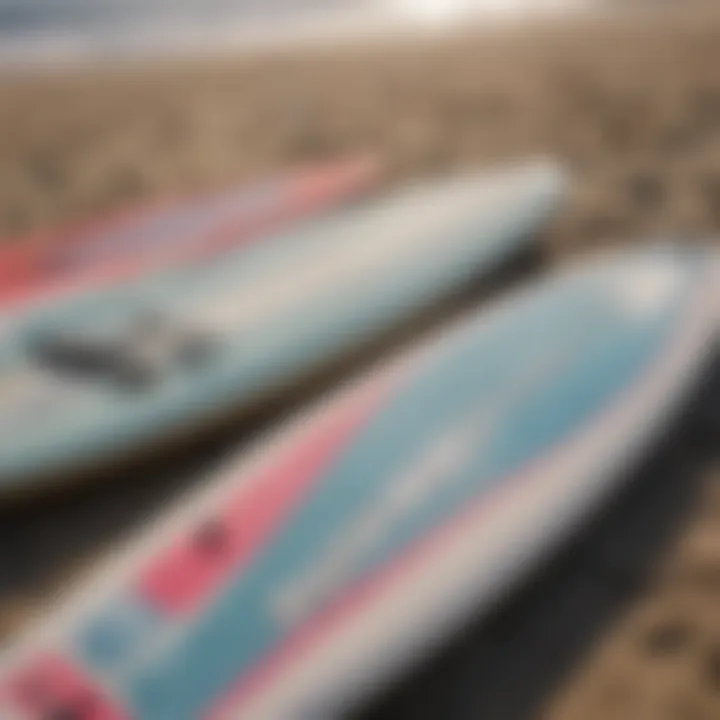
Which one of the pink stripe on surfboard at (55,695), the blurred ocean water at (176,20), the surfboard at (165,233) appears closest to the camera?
the pink stripe on surfboard at (55,695)

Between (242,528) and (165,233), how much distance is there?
0.31 m

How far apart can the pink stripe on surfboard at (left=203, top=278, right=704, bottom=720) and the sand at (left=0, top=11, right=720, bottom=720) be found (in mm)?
43

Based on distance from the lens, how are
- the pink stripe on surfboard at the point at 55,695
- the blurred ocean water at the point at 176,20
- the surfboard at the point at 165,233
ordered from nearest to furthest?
1. the pink stripe on surfboard at the point at 55,695
2. the surfboard at the point at 165,233
3. the blurred ocean water at the point at 176,20

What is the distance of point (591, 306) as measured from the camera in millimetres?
781

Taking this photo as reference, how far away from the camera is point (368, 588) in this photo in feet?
1.98

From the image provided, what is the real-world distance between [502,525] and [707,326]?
0.65 feet

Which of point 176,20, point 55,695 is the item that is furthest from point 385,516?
point 176,20

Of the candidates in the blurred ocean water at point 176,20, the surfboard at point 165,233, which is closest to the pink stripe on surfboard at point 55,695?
the surfboard at point 165,233

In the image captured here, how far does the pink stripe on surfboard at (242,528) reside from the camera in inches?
24.3

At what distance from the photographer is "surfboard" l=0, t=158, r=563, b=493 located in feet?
2.39

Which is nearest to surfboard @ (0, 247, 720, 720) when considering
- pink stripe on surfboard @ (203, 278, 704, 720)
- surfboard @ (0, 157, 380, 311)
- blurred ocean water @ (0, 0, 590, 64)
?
pink stripe on surfboard @ (203, 278, 704, 720)

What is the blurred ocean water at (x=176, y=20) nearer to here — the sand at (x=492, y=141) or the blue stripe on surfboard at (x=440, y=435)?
the sand at (x=492, y=141)

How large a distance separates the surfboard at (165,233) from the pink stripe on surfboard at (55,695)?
0.31 m

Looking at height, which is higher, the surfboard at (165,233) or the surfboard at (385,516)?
the surfboard at (165,233)
